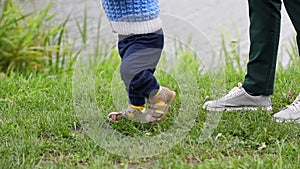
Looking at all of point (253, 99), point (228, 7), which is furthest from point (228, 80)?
point (228, 7)

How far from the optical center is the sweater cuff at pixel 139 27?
327 cm

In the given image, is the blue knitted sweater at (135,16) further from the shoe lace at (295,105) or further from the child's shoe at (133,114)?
the shoe lace at (295,105)

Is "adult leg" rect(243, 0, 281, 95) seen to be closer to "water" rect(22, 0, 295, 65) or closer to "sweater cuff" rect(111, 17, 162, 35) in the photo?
"sweater cuff" rect(111, 17, 162, 35)

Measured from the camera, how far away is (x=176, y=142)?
325cm

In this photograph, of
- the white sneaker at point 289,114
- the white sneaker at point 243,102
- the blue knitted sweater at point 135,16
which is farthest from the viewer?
the white sneaker at point 243,102

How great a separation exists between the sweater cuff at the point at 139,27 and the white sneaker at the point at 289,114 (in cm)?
83

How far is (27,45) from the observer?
5961mm

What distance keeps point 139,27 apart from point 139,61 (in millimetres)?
165

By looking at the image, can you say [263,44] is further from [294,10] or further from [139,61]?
[139,61]

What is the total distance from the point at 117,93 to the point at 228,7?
452 cm

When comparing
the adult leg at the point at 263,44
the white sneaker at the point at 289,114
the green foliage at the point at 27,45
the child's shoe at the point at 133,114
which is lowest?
the green foliage at the point at 27,45

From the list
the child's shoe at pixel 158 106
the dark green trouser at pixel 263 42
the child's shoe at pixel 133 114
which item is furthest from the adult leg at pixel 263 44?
the child's shoe at pixel 133 114

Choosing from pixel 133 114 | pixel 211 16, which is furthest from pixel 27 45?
pixel 133 114

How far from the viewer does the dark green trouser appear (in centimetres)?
→ 366
